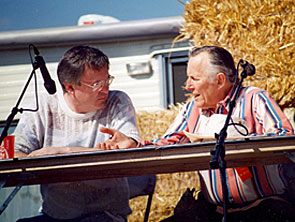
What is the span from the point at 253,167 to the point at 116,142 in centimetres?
54

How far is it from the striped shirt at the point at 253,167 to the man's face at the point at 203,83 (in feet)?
0.20

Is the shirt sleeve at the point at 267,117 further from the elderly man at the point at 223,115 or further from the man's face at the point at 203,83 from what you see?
the man's face at the point at 203,83

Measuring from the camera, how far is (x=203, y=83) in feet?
6.66

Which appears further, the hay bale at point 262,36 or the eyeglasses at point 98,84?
the hay bale at point 262,36

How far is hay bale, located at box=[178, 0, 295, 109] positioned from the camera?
2746mm

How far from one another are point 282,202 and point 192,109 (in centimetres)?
64

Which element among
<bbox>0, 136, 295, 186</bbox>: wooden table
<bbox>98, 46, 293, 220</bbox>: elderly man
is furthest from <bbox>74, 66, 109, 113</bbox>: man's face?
<bbox>0, 136, 295, 186</bbox>: wooden table

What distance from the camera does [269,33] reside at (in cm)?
279

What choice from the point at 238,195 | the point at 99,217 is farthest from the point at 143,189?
the point at 238,195

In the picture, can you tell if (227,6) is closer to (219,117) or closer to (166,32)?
(166,32)

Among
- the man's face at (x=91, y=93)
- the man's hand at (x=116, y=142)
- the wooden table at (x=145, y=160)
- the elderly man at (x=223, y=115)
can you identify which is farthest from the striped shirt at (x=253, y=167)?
the man's face at (x=91, y=93)

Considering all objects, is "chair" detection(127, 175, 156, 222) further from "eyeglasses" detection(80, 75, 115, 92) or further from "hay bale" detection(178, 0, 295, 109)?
"hay bale" detection(178, 0, 295, 109)

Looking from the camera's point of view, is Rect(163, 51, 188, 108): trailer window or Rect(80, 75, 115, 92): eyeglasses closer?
Rect(80, 75, 115, 92): eyeglasses

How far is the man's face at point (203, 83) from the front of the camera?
2013mm
